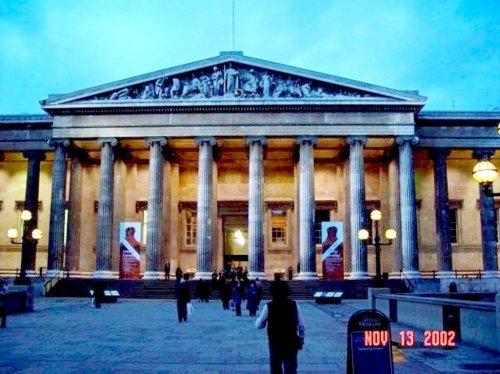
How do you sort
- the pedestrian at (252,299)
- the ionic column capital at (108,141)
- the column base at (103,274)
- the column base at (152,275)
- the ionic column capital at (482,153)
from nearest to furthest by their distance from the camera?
the pedestrian at (252,299) → the column base at (152,275) → the column base at (103,274) → the ionic column capital at (108,141) → the ionic column capital at (482,153)

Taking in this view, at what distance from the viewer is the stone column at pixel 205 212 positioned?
4244 centimetres

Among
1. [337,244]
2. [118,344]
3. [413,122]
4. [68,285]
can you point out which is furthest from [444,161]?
[118,344]

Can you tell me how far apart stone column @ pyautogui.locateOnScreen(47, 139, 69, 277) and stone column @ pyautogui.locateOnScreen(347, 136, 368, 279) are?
2026cm

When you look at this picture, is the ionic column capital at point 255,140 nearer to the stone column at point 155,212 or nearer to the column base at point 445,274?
the stone column at point 155,212

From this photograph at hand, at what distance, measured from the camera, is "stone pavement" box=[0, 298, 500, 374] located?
38.9ft

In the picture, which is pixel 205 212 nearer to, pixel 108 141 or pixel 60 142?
pixel 108 141

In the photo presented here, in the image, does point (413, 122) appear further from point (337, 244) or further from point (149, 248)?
point (149, 248)

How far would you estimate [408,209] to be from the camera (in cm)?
4269

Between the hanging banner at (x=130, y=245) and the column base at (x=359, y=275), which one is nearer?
the hanging banner at (x=130, y=245)

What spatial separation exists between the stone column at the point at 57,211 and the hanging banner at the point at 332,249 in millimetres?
18543

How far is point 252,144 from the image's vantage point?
142 feet

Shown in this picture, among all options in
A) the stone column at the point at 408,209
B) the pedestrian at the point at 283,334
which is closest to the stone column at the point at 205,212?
the stone column at the point at 408,209

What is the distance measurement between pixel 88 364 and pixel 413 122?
116 ft

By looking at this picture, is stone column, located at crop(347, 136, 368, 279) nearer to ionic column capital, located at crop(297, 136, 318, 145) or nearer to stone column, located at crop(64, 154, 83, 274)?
ionic column capital, located at crop(297, 136, 318, 145)
